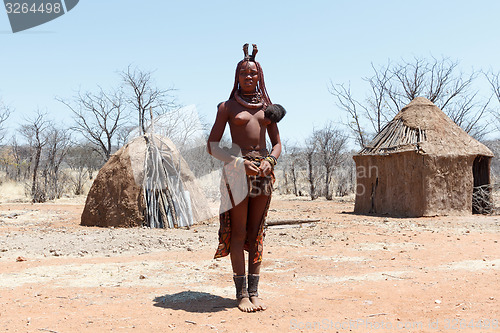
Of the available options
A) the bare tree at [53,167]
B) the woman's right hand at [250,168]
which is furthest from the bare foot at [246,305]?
the bare tree at [53,167]

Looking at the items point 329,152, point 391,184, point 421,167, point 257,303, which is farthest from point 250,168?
point 329,152

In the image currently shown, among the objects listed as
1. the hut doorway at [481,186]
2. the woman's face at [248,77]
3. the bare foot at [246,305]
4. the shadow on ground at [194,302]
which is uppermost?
the woman's face at [248,77]

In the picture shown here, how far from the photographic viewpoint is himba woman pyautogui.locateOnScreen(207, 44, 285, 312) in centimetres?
354

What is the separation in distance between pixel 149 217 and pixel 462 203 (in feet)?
25.7

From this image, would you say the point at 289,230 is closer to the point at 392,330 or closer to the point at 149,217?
the point at 149,217

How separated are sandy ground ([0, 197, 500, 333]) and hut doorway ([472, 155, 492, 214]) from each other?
4083mm

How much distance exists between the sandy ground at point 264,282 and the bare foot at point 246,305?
0.05 m

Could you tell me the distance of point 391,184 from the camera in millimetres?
11516

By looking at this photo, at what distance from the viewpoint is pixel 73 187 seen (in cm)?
2162

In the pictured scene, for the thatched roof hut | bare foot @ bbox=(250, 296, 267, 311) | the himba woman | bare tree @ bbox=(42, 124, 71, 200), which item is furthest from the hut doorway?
bare tree @ bbox=(42, 124, 71, 200)

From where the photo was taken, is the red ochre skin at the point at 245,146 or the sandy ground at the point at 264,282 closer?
the sandy ground at the point at 264,282

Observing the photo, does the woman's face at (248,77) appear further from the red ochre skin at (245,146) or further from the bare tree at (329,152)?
the bare tree at (329,152)

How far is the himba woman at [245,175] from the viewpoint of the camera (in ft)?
11.6

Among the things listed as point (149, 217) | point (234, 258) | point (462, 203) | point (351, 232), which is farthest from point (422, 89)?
point (234, 258)
